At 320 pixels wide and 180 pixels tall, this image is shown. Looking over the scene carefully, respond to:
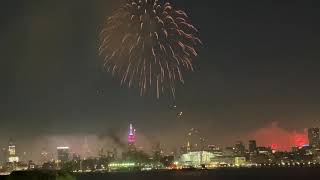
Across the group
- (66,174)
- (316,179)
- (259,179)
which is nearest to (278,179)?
(259,179)

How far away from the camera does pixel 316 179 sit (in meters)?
156

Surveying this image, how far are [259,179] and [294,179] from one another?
1556 cm

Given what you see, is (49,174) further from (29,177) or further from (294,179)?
(294,179)

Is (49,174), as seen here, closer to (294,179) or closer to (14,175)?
(14,175)

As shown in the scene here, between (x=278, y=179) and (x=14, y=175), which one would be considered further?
(x=278, y=179)

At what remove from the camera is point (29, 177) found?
2031 inches

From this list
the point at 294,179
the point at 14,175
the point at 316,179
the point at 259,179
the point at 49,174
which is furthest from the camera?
the point at 259,179

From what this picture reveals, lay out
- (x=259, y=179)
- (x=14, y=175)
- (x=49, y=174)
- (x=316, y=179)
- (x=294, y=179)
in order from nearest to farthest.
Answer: (x=49, y=174) → (x=14, y=175) → (x=316, y=179) → (x=294, y=179) → (x=259, y=179)

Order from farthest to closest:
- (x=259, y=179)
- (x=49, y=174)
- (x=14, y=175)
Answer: (x=259, y=179) < (x=14, y=175) < (x=49, y=174)

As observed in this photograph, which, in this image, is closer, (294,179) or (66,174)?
(66,174)

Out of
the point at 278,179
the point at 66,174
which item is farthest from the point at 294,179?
the point at 66,174

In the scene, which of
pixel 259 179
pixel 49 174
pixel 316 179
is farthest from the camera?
Answer: pixel 259 179

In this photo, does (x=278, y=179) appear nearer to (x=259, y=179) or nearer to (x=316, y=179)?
(x=259, y=179)

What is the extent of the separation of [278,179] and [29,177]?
136 meters
